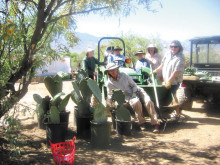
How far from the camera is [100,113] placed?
4.05 metres

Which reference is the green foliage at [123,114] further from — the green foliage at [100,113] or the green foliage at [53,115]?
the green foliage at [53,115]

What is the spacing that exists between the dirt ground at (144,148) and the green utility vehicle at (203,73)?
1.31 m

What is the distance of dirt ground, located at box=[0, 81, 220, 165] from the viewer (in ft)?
11.5

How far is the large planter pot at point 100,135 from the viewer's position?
405cm

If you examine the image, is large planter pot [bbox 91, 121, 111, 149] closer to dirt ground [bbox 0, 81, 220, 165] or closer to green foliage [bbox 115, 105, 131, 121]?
dirt ground [bbox 0, 81, 220, 165]

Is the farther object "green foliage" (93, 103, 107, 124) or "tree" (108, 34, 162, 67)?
"tree" (108, 34, 162, 67)

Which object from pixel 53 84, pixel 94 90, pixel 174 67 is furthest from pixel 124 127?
pixel 174 67

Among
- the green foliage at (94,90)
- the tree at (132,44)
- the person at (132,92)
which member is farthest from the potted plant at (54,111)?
the tree at (132,44)

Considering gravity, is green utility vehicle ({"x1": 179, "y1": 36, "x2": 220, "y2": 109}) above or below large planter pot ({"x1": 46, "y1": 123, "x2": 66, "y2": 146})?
above

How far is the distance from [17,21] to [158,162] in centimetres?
302

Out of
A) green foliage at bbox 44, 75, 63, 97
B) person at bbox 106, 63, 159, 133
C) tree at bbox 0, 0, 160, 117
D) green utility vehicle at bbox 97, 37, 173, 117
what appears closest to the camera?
tree at bbox 0, 0, 160, 117

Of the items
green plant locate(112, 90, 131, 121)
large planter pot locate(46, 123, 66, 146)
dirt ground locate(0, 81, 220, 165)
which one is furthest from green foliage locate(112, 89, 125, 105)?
large planter pot locate(46, 123, 66, 146)

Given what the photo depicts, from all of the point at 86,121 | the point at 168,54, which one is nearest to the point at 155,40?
the point at 168,54

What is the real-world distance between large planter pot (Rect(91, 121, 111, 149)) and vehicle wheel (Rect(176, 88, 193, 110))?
9.31ft
